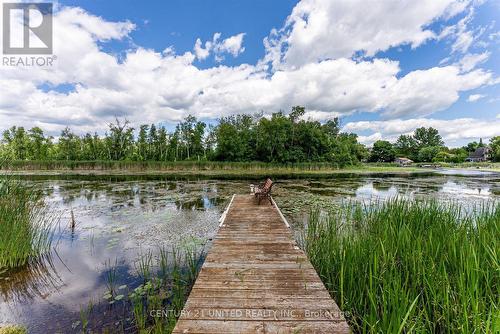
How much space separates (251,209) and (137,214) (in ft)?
15.8

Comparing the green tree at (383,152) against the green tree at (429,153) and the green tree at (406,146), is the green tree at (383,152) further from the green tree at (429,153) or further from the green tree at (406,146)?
the green tree at (406,146)

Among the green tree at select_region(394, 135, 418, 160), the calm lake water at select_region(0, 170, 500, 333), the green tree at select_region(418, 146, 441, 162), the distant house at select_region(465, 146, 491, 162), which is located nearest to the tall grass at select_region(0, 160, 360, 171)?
the calm lake water at select_region(0, 170, 500, 333)

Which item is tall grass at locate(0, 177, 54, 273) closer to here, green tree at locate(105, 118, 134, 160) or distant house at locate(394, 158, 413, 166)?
green tree at locate(105, 118, 134, 160)

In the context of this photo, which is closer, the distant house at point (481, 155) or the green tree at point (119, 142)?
the green tree at point (119, 142)

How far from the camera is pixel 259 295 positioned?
8.48ft

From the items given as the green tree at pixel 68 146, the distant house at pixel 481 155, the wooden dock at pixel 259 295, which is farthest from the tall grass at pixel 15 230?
the distant house at pixel 481 155

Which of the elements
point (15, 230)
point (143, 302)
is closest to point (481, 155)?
point (143, 302)

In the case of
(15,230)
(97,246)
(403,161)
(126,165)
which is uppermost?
(403,161)

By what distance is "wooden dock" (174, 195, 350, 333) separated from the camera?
6.98ft

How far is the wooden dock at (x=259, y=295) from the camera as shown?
213cm

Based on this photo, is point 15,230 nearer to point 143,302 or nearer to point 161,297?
point 143,302

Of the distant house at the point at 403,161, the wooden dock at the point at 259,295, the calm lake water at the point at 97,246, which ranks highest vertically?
the distant house at the point at 403,161

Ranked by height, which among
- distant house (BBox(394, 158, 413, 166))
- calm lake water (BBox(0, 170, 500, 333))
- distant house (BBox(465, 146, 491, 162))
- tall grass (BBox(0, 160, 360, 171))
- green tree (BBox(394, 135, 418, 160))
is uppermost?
green tree (BBox(394, 135, 418, 160))

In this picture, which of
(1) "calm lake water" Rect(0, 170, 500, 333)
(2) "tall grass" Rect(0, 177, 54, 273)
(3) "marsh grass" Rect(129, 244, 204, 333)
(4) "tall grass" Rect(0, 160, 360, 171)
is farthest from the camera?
(4) "tall grass" Rect(0, 160, 360, 171)
